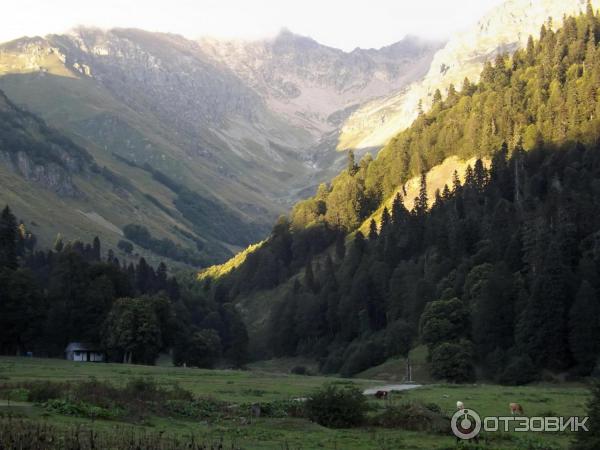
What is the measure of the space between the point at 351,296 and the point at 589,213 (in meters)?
51.3

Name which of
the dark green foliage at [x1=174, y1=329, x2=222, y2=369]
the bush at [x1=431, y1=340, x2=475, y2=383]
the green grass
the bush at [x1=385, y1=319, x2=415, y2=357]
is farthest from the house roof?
the bush at [x1=431, y1=340, x2=475, y2=383]

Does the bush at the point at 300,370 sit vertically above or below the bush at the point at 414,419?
above

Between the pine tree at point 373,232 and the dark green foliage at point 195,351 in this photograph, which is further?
the pine tree at point 373,232

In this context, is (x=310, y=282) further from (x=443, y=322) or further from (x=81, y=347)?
(x=443, y=322)

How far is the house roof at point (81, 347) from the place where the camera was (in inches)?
4857

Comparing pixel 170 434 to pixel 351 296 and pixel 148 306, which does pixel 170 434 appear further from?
pixel 351 296

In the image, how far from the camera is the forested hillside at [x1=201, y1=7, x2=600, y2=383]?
100312 millimetres

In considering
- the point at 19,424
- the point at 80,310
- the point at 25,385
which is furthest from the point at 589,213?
the point at 19,424
